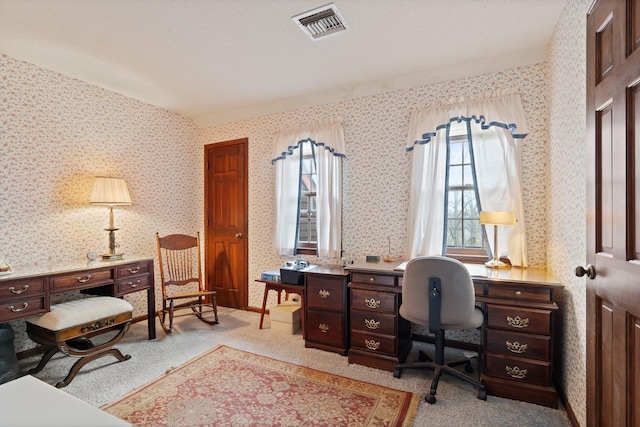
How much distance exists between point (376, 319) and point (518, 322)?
102 centimetres

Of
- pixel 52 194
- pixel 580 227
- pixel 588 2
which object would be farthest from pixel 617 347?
pixel 52 194

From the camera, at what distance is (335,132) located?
345 cm

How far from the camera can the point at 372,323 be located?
2.64 meters

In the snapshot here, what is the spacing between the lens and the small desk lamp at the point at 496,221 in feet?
8.11

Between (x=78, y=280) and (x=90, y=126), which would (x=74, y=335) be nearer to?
(x=78, y=280)

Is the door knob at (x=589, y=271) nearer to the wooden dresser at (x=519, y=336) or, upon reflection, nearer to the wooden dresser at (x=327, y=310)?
the wooden dresser at (x=519, y=336)

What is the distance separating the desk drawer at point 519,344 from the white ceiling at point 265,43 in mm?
2244

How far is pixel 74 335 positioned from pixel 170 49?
2.45 metres

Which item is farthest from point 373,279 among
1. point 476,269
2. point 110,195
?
point 110,195

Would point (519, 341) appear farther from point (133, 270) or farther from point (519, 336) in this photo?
point (133, 270)

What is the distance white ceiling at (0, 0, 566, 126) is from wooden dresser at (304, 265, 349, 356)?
200cm

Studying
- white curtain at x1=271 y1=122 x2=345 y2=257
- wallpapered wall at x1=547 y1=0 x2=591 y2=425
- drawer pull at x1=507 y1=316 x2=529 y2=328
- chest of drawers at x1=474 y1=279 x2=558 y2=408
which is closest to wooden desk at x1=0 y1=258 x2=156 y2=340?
white curtain at x1=271 y1=122 x2=345 y2=257

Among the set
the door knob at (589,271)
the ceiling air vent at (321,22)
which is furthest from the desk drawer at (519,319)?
the ceiling air vent at (321,22)

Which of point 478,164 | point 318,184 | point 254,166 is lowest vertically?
point 318,184
